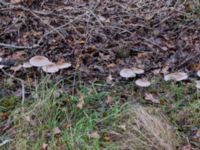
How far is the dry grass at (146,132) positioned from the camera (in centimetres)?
291

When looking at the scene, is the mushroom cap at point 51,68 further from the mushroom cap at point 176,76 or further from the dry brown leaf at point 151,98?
the mushroom cap at point 176,76

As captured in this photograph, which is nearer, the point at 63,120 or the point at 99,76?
the point at 63,120

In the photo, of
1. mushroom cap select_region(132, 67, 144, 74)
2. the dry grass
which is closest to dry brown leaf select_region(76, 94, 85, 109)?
the dry grass

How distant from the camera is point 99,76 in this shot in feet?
12.1

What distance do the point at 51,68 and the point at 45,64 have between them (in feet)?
0.23

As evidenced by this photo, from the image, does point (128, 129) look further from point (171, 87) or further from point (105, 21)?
point (105, 21)

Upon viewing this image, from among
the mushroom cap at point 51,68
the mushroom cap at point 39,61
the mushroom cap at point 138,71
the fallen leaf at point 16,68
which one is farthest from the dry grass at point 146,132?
the fallen leaf at point 16,68

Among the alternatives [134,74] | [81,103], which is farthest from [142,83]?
[81,103]

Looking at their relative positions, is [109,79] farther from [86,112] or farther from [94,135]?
[94,135]

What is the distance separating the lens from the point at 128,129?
9.87ft

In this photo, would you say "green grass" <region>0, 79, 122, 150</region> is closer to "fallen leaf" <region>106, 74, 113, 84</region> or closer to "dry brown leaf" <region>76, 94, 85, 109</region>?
"dry brown leaf" <region>76, 94, 85, 109</region>

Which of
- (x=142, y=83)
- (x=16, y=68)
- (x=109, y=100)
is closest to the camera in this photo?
(x=109, y=100)

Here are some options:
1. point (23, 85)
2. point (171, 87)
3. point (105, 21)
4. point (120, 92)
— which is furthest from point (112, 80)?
point (105, 21)

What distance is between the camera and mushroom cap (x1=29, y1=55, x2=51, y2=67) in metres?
3.63
